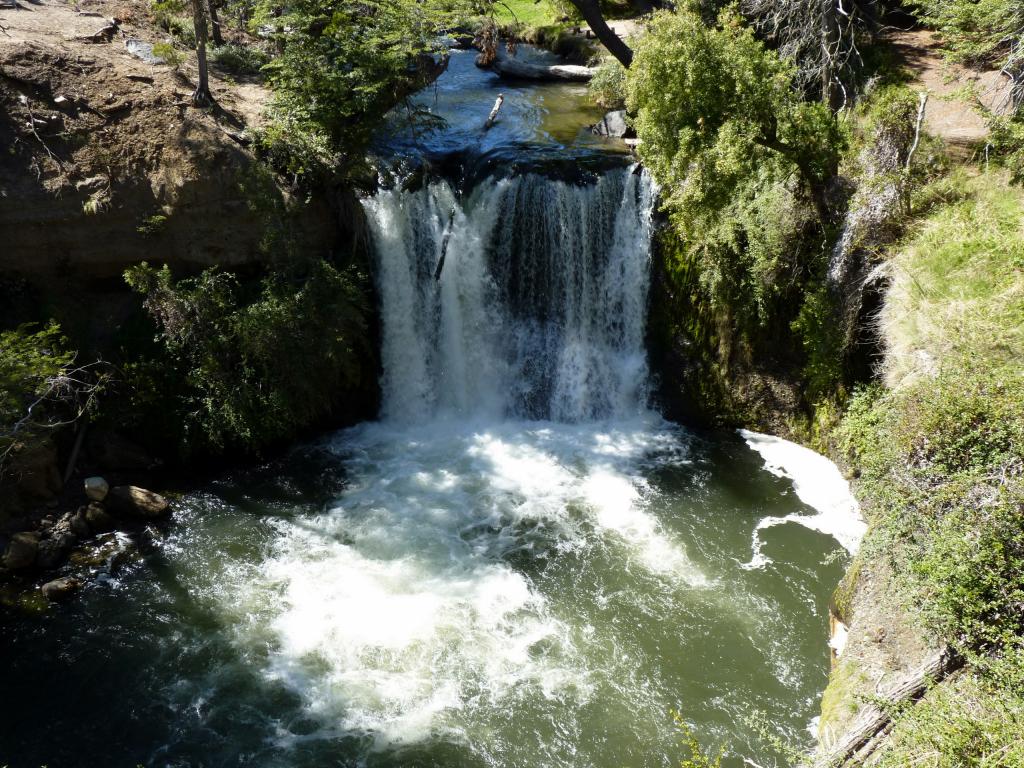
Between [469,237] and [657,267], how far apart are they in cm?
418

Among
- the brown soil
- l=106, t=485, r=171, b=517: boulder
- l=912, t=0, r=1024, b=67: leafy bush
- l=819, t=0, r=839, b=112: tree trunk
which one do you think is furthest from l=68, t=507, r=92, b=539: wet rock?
l=912, t=0, r=1024, b=67: leafy bush

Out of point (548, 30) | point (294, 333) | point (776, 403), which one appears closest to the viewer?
point (294, 333)

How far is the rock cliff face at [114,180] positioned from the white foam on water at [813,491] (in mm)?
10224

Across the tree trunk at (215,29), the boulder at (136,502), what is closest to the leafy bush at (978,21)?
the tree trunk at (215,29)

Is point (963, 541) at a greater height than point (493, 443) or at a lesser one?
greater

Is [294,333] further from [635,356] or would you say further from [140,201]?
[635,356]

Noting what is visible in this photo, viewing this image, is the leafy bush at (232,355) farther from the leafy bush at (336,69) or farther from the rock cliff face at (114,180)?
the leafy bush at (336,69)

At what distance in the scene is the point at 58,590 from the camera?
35.5 ft

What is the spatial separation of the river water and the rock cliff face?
8.46 ft

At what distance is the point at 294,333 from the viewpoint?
13.5 metres

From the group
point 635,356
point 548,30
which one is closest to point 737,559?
point 635,356

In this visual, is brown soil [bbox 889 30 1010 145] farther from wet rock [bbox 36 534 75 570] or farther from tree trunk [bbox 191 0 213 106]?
wet rock [bbox 36 534 75 570]

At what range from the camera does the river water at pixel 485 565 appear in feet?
29.7

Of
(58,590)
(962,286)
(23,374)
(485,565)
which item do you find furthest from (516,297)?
(58,590)
